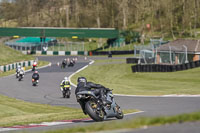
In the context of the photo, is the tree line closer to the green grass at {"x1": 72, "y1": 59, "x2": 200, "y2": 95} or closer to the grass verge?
the green grass at {"x1": 72, "y1": 59, "x2": 200, "y2": 95}

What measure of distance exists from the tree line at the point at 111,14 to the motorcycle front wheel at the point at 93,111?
82099 millimetres

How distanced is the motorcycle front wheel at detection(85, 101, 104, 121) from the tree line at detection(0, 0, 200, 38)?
269ft

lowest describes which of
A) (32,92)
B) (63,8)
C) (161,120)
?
(32,92)

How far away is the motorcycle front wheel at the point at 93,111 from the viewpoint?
13.3 m

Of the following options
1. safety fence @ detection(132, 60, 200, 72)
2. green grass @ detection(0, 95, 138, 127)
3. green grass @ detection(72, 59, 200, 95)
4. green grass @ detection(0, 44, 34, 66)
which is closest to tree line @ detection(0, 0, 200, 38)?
green grass @ detection(0, 44, 34, 66)

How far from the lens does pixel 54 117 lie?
52.8 ft

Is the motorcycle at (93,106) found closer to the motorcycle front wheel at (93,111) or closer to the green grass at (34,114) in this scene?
the motorcycle front wheel at (93,111)

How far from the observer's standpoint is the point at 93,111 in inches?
524

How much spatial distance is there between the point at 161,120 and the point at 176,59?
4897cm

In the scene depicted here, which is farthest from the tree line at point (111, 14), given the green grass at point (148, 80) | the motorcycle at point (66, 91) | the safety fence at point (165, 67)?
the motorcycle at point (66, 91)

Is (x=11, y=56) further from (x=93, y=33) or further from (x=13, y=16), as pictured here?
(x=13, y=16)

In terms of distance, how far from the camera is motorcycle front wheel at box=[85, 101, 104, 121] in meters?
13.3

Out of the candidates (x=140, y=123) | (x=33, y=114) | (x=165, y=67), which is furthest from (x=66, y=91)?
(x=165, y=67)

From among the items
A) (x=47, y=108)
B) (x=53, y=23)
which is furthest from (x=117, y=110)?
(x=53, y=23)
